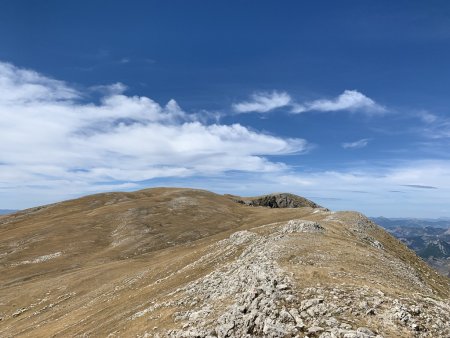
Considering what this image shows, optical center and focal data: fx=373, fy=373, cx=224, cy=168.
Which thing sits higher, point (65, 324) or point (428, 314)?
point (428, 314)

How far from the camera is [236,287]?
34.0 metres

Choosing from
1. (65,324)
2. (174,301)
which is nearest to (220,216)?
(65,324)

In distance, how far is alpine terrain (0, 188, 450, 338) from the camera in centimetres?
2612

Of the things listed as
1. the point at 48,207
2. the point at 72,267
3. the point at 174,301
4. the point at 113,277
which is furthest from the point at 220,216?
the point at 174,301

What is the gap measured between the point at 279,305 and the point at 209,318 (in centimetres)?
619

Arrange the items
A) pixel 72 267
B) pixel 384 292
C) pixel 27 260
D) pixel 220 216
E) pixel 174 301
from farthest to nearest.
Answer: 1. pixel 220 216
2. pixel 27 260
3. pixel 72 267
4. pixel 174 301
5. pixel 384 292

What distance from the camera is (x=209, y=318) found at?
3006 centimetres

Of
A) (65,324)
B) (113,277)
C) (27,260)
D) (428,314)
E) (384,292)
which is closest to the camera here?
(428,314)

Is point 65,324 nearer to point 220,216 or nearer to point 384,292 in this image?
point 384,292

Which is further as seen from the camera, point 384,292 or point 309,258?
point 309,258

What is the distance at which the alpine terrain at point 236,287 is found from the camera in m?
26.1

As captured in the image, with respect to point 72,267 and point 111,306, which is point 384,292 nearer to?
point 111,306

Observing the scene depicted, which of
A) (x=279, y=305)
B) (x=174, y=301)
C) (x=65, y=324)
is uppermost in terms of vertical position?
(x=279, y=305)

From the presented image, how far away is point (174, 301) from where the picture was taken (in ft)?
123
